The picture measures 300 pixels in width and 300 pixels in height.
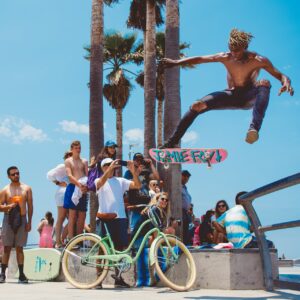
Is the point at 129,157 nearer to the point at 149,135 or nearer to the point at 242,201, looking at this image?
the point at 242,201

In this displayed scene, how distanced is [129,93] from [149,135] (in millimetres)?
10054

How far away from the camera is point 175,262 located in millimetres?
7934

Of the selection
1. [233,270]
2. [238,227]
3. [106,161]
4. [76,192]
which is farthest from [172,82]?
[233,270]

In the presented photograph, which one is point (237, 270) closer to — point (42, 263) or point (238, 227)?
point (238, 227)

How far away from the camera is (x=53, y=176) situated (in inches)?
381

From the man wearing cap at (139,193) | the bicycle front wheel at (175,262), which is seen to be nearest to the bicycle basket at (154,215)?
the bicycle front wheel at (175,262)

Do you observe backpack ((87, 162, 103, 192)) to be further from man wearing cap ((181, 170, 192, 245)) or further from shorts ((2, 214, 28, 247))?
man wearing cap ((181, 170, 192, 245))

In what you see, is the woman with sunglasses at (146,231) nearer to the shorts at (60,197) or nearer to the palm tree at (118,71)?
the shorts at (60,197)

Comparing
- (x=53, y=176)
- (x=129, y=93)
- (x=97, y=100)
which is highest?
(x=129, y=93)

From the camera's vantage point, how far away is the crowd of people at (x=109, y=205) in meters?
8.14

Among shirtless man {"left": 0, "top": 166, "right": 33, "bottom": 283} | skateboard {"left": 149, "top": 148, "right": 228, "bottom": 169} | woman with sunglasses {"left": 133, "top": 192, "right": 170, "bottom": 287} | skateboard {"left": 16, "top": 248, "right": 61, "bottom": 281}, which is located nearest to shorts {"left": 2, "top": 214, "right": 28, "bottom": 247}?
shirtless man {"left": 0, "top": 166, "right": 33, "bottom": 283}

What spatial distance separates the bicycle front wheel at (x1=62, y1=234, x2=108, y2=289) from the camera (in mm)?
8094

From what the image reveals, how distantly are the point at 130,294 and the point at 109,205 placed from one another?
168 centimetres

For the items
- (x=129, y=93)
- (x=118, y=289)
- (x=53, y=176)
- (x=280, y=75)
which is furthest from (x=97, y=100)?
(x=129, y=93)
